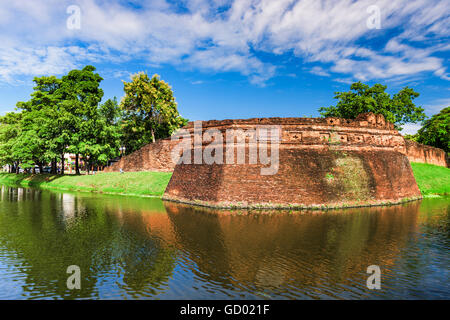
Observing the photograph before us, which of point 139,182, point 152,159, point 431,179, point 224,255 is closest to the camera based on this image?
point 224,255

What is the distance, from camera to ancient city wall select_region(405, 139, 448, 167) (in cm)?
3384

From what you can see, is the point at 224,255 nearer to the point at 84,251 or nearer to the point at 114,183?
the point at 84,251

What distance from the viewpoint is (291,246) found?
10.1 m

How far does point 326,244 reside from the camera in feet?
34.3

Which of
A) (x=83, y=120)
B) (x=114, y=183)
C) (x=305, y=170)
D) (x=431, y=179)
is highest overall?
(x=83, y=120)

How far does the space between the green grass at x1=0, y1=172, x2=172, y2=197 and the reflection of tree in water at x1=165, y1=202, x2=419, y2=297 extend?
10919 mm

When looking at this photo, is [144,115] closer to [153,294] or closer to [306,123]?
[306,123]

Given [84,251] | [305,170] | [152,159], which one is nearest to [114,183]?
[152,159]

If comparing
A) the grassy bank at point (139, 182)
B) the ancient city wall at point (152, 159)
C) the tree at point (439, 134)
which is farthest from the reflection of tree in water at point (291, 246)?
the tree at point (439, 134)

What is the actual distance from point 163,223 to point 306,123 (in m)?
12.8

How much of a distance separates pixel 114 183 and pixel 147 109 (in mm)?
13587

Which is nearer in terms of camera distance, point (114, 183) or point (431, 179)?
point (431, 179)

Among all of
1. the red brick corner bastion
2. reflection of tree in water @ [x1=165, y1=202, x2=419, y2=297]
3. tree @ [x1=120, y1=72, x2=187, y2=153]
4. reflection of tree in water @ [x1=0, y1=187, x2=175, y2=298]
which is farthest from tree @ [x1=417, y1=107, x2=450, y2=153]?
reflection of tree in water @ [x1=0, y1=187, x2=175, y2=298]
